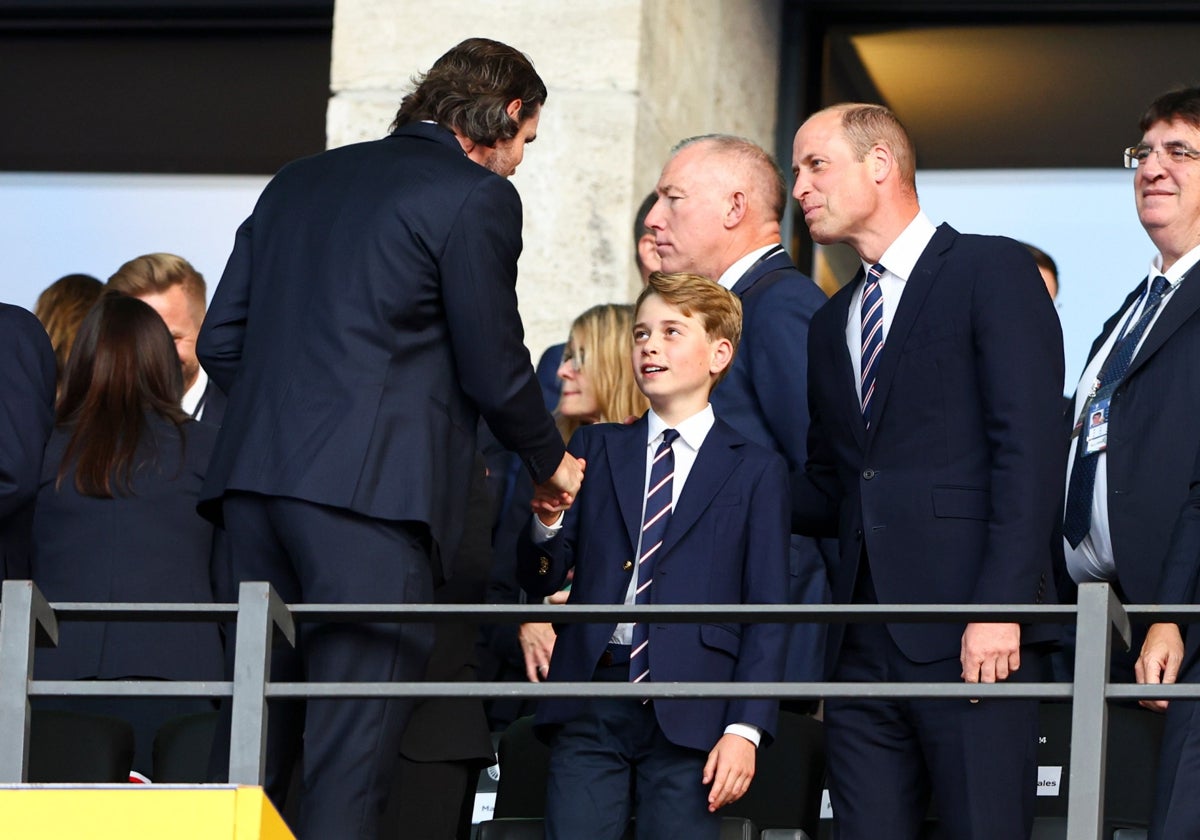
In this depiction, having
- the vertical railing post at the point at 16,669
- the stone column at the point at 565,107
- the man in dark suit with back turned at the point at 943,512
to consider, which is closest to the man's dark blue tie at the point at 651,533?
the man in dark suit with back turned at the point at 943,512

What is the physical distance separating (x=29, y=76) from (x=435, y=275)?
20.3 feet

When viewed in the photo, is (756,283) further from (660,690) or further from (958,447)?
(660,690)

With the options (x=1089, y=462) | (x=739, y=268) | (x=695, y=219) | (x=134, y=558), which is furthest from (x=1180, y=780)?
(x=134, y=558)

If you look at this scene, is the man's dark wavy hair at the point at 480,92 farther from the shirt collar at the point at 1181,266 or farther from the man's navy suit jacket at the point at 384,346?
the shirt collar at the point at 1181,266

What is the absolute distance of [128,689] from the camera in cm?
416

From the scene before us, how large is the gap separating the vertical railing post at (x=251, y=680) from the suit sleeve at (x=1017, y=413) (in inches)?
54.9

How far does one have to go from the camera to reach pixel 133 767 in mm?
5652

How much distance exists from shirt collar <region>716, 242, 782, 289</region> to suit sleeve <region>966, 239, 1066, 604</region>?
134 cm

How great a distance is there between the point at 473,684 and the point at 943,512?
1098mm

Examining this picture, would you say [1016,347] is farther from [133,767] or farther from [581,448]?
[133,767]

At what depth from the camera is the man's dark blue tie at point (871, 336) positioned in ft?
15.6

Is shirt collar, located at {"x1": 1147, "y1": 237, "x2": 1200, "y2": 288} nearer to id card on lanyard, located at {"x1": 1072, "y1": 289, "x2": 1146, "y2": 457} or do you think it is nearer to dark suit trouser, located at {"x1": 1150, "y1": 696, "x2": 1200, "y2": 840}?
id card on lanyard, located at {"x1": 1072, "y1": 289, "x2": 1146, "y2": 457}

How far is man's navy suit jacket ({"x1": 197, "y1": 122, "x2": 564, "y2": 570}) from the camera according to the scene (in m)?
4.41

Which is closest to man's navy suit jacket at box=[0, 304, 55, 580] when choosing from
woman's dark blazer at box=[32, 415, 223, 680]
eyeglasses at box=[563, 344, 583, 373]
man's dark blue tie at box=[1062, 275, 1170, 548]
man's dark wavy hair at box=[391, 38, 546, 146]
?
woman's dark blazer at box=[32, 415, 223, 680]
